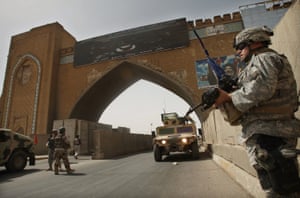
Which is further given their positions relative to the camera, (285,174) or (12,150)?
(12,150)

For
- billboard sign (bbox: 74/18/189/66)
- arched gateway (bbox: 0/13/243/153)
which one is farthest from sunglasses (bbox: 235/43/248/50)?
billboard sign (bbox: 74/18/189/66)

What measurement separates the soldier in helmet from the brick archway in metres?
17.6

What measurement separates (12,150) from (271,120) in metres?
8.37

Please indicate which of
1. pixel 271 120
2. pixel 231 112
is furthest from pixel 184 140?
pixel 271 120

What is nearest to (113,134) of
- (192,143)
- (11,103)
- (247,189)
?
(192,143)

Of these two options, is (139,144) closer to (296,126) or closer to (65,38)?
(65,38)

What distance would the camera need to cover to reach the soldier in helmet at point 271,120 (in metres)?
1.10

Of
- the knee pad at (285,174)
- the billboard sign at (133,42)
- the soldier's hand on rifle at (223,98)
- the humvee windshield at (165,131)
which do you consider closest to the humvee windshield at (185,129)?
the humvee windshield at (165,131)

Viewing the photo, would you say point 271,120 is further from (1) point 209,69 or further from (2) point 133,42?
(2) point 133,42

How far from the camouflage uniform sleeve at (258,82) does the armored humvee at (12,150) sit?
7.97 meters

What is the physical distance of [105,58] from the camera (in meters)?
21.5

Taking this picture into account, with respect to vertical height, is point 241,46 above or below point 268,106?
above

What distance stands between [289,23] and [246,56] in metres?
Answer: 0.82

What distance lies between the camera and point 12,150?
22.7ft
